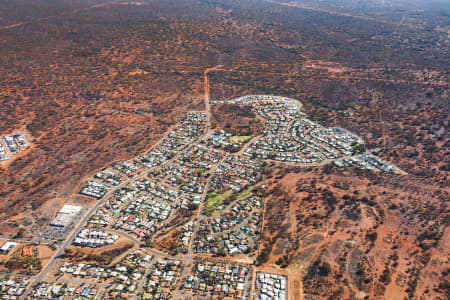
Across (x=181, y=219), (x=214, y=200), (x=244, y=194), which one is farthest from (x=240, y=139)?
(x=181, y=219)

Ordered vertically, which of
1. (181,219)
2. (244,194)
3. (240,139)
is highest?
(240,139)

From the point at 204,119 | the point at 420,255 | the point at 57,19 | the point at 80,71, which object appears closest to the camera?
the point at 420,255

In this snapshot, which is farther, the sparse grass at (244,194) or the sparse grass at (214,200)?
the sparse grass at (244,194)

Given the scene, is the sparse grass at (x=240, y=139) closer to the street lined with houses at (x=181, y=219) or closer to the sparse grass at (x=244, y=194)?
the street lined with houses at (x=181, y=219)

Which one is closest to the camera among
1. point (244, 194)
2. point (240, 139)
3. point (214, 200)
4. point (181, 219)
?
point (181, 219)

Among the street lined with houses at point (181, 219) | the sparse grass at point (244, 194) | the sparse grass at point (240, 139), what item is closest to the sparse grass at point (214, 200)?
the street lined with houses at point (181, 219)

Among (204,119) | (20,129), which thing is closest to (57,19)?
(20,129)

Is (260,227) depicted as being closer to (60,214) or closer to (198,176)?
(198,176)

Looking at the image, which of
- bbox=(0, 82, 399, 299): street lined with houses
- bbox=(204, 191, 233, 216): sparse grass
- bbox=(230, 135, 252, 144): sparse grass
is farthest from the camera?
bbox=(230, 135, 252, 144): sparse grass

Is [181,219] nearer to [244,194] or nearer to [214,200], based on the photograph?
[214,200]

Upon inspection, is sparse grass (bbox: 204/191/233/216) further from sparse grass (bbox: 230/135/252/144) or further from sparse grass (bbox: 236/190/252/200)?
sparse grass (bbox: 230/135/252/144)

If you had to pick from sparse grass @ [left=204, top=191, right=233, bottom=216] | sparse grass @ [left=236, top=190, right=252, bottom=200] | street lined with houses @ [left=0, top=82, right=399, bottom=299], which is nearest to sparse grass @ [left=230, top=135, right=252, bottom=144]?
street lined with houses @ [left=0, top=82, right=399, bottom=299]
